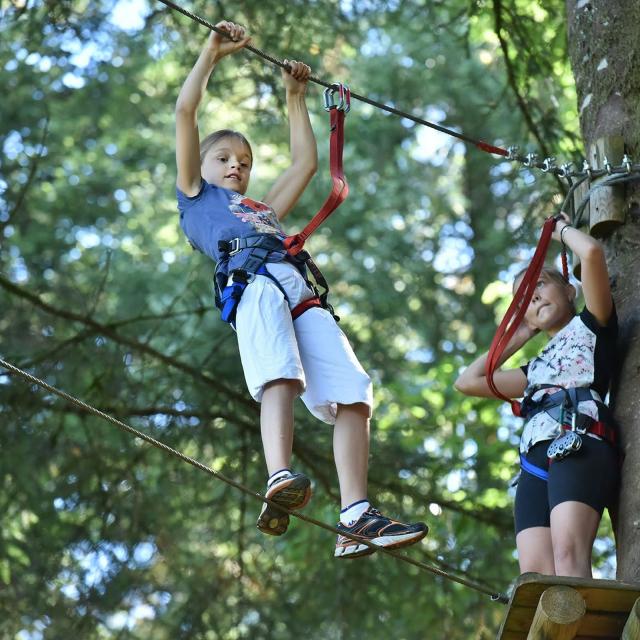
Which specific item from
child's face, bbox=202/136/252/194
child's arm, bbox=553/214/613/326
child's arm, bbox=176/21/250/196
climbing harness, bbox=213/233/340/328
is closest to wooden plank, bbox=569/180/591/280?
child's arm, bbox=553/214/613/326

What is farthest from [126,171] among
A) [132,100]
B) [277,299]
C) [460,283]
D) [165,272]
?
[277,299]

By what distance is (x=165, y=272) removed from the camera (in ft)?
45.7

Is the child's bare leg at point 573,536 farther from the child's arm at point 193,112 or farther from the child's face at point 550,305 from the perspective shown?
the child's arm at point 193,112

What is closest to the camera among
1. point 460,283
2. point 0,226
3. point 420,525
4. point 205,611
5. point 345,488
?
point 420,525

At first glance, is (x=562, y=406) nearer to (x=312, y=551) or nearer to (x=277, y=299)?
(x=277, y=299)

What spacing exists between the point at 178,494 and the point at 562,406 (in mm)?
4815

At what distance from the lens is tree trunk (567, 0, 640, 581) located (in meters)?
3.79

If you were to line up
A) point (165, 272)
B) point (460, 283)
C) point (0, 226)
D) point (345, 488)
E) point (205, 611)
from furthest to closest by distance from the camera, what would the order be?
point (460, 283) < point (165, 272) < point (205, 611) < point (0, 226) < point (345, 488)

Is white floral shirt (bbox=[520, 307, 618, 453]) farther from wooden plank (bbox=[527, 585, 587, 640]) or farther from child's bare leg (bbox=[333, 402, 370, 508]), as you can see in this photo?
wooden plank (bbox=[527, 585, 587, 640])

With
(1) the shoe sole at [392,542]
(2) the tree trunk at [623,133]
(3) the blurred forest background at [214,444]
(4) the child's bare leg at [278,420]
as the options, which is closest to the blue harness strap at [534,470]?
(2) the tree trunk at [623,133]

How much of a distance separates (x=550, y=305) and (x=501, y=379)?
312 mm

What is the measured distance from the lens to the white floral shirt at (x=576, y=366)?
156 inches

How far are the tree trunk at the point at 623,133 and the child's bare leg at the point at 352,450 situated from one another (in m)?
0.80

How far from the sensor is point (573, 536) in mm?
3658
